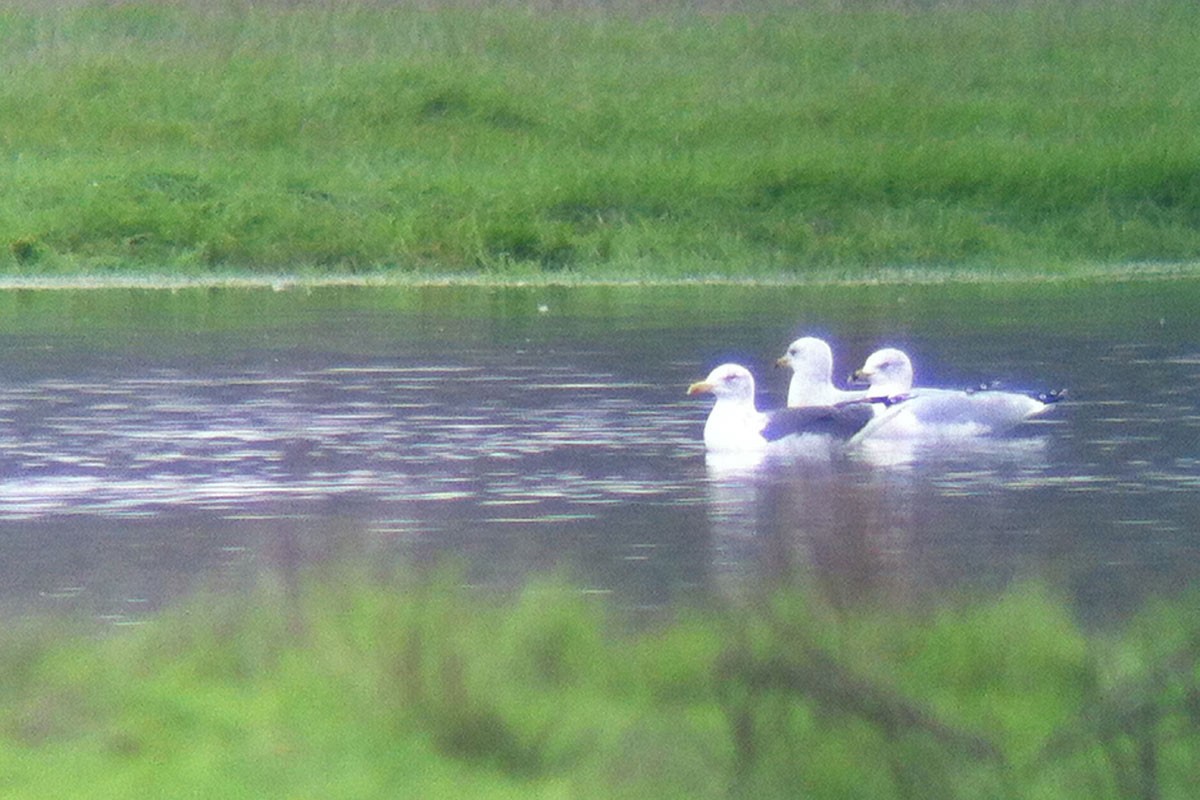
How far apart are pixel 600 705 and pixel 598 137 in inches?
1241

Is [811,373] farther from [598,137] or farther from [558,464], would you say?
[598,137]

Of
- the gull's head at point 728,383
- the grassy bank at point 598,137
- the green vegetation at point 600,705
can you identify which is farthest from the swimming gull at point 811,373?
the grassy bank at point 598,137

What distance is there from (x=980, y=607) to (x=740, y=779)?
5.68 ft

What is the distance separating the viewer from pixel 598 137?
3681 centimetres

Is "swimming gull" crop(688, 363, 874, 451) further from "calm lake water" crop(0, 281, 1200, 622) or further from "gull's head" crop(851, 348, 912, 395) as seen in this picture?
"gull's head" crop(851, 348, 912, 395)

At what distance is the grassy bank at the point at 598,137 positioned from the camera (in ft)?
99.8

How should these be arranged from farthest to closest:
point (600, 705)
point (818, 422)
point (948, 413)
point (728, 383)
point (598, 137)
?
point (598, 137)
point (948, 413)
point (728, 383)
point (818, 422)
point (600, 705)

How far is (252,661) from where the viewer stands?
600 centimetres

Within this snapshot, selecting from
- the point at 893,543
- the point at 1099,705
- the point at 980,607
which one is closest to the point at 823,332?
the point at 893,543

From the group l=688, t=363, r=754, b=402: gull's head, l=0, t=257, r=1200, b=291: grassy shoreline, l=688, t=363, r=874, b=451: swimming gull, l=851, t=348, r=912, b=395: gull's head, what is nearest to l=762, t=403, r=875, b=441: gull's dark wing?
l=688, t=363, r=874, b=451: swimming gull

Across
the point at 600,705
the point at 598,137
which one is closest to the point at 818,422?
the point at 600,705

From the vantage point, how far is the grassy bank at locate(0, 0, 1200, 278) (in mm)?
30406

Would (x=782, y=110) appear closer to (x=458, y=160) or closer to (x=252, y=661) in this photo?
(x=458, y=160)

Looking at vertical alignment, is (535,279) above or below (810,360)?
below
